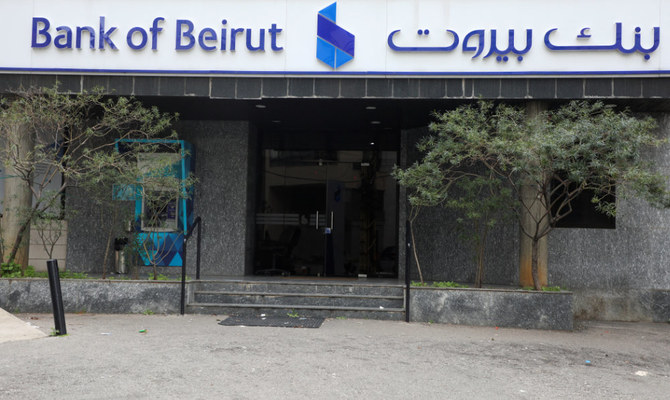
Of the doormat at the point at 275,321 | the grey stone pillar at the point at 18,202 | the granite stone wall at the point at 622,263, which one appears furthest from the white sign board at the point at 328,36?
the doormat at the point at 275,321

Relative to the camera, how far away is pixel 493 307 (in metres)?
8.70

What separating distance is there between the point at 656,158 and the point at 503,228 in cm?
290

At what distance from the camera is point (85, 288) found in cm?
905

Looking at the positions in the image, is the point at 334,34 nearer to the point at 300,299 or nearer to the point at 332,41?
the point at 332,41

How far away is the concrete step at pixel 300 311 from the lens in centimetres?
895

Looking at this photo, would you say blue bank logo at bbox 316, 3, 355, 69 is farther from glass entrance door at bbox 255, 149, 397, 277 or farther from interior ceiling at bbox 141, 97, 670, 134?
glass entrance door at bbox 255, 149, 397, 277

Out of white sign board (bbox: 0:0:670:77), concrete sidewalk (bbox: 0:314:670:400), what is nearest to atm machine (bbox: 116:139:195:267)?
white sign board (bbox: 0:0:670:77)

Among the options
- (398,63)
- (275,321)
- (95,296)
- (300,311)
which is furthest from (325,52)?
(95,296)

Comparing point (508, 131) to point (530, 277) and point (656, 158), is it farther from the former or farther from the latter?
point (656, 158)

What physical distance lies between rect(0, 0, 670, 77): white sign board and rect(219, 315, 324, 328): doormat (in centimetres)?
399

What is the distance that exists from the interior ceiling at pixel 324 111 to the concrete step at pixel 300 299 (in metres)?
3.26

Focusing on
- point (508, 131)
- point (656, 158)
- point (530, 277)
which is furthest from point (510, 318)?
point (656, 158)

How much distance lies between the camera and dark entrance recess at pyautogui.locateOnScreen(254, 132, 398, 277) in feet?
41.2

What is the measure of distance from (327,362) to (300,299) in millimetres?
3260
